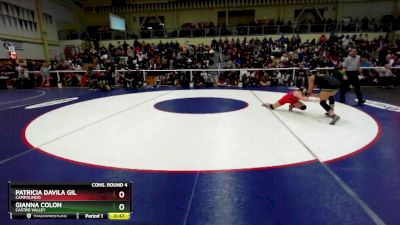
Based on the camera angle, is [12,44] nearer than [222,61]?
Yes

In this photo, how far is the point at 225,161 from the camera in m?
3.48

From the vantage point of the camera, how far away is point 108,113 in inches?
256

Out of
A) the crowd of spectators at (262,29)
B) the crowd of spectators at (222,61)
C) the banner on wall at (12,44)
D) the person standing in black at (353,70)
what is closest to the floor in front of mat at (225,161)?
the person standing in black at (353,70)

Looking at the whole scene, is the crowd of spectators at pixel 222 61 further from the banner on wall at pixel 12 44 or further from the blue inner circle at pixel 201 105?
the blue inner circle at pixel 201 105

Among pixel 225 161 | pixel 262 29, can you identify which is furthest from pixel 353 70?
pixel 262 29

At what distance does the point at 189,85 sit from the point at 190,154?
8.92 m

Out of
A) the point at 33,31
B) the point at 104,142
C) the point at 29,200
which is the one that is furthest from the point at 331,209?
the point at 33,31

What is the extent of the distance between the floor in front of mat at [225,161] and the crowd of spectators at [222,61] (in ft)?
19.5

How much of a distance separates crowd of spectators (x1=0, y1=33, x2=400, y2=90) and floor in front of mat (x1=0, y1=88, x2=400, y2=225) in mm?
5958

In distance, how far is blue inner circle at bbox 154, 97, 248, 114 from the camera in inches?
262

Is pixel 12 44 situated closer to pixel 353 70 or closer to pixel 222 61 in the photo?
pixel 222 61
